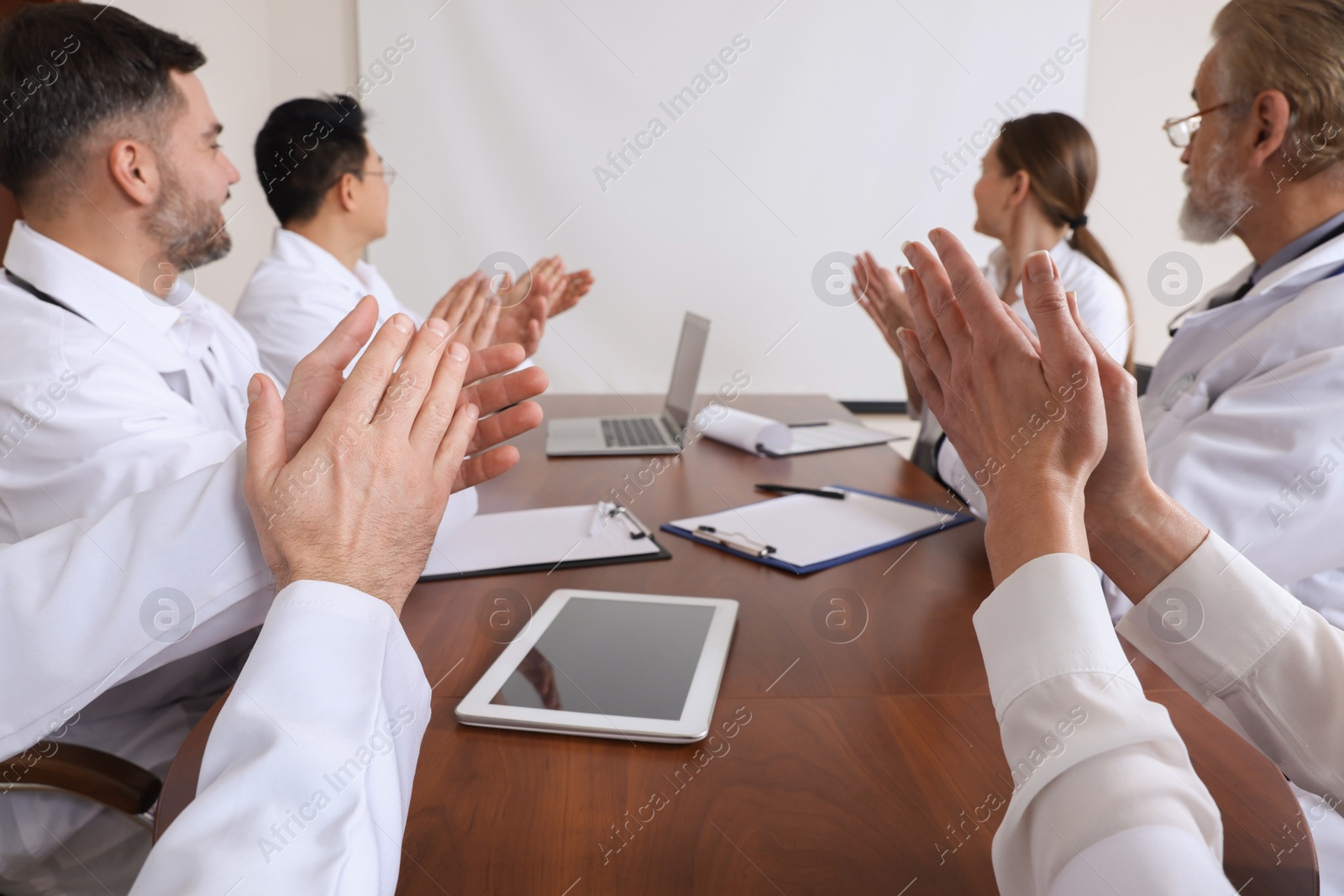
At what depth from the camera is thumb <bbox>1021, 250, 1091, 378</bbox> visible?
0.66 metres

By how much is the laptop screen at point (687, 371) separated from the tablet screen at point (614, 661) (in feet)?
3.46

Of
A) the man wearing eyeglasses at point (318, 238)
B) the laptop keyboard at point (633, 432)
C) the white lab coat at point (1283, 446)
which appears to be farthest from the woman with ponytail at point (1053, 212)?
the man wearing eyeglasses at point (318, 238)

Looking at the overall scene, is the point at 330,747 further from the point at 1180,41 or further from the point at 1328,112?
the point at 1180,41

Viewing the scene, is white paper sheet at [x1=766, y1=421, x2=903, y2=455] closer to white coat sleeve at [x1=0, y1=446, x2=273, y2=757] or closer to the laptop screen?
the laptop screen

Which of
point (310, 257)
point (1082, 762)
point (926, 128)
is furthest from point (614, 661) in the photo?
point (926, 128)

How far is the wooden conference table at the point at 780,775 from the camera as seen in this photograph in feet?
1.96

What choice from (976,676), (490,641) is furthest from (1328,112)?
(490,641)

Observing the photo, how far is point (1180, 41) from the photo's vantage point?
13.1 ft

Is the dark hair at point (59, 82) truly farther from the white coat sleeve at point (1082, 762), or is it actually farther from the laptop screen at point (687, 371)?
the white coat sleeve at point (1082, 762)

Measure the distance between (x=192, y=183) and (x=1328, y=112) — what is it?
6.17 ft

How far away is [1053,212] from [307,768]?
2.48m

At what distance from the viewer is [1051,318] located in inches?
26.5

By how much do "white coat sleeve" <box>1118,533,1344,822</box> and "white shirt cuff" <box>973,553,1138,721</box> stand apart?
0.19 m

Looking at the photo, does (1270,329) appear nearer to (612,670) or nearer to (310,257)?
(612,670)
